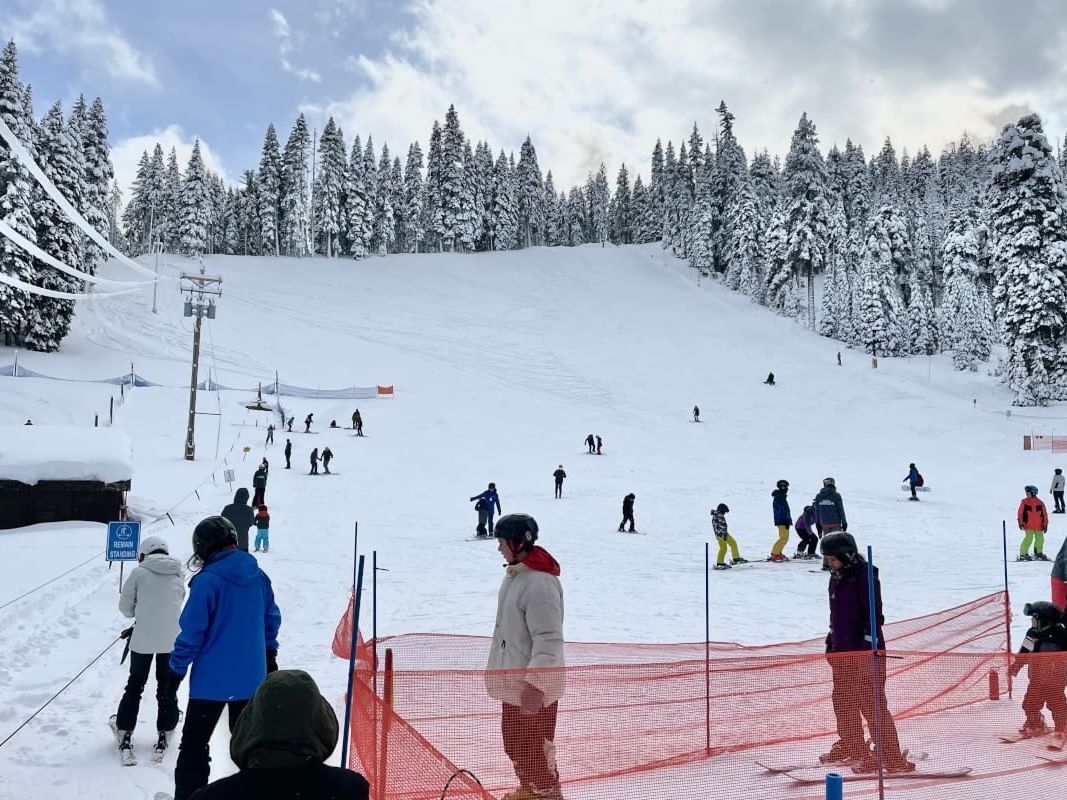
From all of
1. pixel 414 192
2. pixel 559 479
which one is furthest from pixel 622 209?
pixel 559 479

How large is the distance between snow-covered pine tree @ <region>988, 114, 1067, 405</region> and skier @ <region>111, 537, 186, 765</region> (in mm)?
41081

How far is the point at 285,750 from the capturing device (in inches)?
81.7

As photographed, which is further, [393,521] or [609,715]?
[393,521]

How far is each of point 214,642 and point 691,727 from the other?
3.24m

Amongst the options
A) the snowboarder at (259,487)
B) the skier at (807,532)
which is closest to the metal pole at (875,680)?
the skier at (807,532)

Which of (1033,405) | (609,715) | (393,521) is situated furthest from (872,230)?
(609,715)

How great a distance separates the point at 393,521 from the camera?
799 inches

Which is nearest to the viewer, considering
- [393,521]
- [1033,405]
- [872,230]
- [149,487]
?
[393,521]

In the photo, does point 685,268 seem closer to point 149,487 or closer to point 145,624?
point 149,487

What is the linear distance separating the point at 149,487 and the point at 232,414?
15.1 meters

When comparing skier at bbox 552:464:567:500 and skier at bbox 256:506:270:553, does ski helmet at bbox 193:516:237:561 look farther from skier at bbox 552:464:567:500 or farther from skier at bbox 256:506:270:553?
skier at bbox 552:464:567:500

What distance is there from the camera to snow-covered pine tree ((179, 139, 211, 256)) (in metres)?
76.8

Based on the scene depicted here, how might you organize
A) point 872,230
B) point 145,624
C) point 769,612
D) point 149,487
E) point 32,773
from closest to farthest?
point 32,773 → point 145,624 → point 769,612 → point 149,487 → point 872,230

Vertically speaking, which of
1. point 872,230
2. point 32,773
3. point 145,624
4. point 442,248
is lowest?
point 32,773
